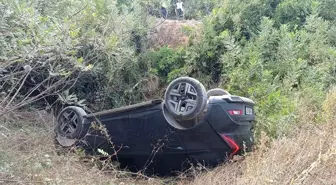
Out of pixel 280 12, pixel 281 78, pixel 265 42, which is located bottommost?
pixel 281 78

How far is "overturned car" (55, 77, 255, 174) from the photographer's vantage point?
4.64 meters

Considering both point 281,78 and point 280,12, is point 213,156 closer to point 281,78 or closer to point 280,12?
point 281,78

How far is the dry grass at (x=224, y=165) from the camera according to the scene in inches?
145

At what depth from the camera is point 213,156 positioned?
475cm

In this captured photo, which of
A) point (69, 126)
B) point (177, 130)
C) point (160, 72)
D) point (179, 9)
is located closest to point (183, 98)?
point (177, 130)

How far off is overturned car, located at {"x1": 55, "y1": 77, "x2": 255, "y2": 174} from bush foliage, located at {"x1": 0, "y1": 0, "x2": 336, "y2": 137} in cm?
76

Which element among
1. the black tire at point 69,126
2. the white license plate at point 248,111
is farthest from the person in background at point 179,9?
the white license plate at point 248,111

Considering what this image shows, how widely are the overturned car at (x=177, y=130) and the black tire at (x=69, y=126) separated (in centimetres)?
9

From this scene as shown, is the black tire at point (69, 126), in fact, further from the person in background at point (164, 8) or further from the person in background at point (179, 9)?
the person in background at point (179, 9)

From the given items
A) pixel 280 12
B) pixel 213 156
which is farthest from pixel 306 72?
pixel 213 156

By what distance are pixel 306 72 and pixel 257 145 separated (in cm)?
262

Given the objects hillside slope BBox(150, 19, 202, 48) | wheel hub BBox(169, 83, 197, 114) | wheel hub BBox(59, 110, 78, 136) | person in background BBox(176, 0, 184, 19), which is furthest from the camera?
person in background BBox(176, 0, 184, 19)

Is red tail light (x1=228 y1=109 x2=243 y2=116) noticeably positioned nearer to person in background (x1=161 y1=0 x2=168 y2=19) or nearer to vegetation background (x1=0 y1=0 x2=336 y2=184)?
vegetation background (x1=0 y1=0 x2=336 y2=184)

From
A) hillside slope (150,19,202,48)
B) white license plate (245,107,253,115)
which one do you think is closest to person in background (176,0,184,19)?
hillside slope (150,19,202,48)
